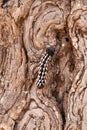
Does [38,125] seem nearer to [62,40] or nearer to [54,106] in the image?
[54,106]

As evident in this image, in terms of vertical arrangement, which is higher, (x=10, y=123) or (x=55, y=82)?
(x=55, y=82)

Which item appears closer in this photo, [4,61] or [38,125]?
[38,125]

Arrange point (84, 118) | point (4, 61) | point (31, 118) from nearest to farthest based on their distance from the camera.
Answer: point (84, 118), point (31, 118), point (4, 61)

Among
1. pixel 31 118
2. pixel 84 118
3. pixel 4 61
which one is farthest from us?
pixel 4 61

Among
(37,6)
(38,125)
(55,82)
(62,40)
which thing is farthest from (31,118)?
(37,6)

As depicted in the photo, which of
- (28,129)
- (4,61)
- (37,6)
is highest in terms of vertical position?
(37,6)

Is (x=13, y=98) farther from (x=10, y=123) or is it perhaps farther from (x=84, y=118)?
(x=84, y=118)

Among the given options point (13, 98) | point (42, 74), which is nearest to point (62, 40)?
point (42, 74)
